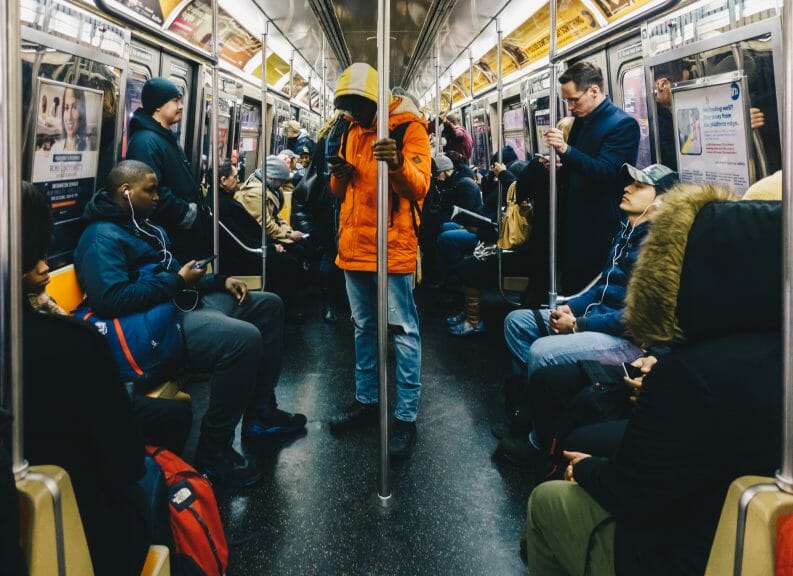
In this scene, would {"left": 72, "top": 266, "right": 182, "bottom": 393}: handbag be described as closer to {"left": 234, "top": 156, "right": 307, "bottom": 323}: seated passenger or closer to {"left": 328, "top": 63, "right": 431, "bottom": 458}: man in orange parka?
{"left": 328, "top": 63, "right": 431, "bottom": 458}: man in orange parka

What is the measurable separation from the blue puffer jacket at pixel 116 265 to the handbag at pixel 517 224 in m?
2.59

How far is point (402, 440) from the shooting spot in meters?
3.02

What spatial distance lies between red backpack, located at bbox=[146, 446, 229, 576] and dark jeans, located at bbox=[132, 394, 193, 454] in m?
0.27

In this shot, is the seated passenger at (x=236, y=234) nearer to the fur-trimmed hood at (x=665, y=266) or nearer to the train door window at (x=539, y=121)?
the train door window at (x=539, y=121)

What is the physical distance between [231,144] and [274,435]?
15.1ft

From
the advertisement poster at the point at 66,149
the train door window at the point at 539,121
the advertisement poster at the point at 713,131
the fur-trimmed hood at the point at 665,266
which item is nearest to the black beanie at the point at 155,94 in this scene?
the advertisement poster at the point at 66,149

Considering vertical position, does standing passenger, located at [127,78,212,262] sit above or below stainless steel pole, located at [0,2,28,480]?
above

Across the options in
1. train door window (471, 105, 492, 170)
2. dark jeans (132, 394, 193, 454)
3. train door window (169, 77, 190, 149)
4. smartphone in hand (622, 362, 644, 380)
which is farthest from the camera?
train door window (471, 105, 492, 170)

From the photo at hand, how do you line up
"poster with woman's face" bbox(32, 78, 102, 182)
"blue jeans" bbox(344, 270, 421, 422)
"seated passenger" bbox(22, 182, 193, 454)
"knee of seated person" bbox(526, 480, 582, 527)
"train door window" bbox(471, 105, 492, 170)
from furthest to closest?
"train door window" bbox(471, 105, 492, 170), "blue jeans" bbox(344, 270, 421, 422), "poster with woman's face" bbox(32, 78, 102, 182), "seated passenger" bbox(22, 182, 193, 454), "knee of seated person" bbox(526, 480, 582, 527)

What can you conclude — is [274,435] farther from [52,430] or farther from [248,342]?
[52,430]

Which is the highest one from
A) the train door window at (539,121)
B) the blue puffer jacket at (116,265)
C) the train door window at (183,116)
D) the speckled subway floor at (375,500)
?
the train door window at (539,121)

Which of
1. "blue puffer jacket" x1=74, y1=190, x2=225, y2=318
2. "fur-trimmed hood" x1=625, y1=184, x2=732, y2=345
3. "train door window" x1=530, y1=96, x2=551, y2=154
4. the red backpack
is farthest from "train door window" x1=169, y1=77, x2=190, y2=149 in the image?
"fur-trimmed hood" x1=625, y1=184, x2=732, y2=345

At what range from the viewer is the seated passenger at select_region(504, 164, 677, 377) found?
2.66m

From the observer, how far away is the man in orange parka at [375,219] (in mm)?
2779
